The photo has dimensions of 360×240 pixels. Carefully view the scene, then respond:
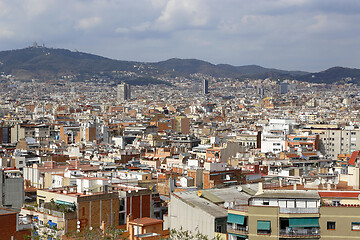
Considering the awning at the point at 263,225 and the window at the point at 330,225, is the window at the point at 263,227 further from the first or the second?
the window at the point at 330,225

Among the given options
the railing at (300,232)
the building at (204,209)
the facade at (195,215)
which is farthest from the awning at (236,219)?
the facade at (195,215)

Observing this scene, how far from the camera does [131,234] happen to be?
20.2m

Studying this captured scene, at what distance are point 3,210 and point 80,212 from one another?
286 cm

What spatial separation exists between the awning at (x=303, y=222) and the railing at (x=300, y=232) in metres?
0.12

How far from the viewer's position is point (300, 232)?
53.9 ft

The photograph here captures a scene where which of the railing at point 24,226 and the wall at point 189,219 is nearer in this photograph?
the wall at point 189,219

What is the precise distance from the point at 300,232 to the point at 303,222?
25 centimetres

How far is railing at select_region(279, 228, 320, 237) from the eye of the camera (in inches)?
643


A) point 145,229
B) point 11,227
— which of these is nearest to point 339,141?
point 145,229

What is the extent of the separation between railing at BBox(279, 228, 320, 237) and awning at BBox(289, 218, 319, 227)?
12 cm

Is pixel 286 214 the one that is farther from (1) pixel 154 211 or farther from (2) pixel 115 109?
(2) pixel 115 109

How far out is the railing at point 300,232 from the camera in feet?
53.6

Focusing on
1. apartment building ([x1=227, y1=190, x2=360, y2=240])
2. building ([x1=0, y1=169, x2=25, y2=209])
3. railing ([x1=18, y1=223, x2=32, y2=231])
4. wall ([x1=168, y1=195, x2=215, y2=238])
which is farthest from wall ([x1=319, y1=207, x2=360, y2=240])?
building ([x1=0, y1=169, x2=25, y2=209])

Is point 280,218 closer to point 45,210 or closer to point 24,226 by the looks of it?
point 24,226
